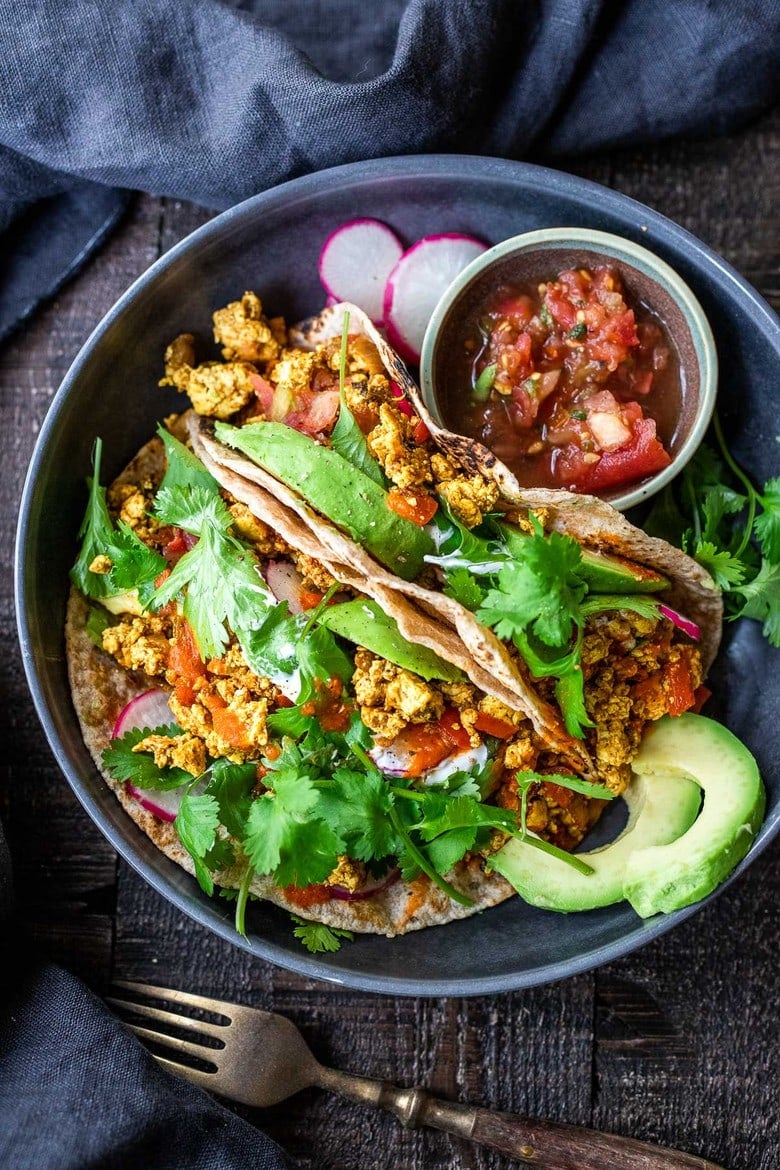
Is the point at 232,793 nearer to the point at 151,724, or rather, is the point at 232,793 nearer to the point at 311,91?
the point at 151,724

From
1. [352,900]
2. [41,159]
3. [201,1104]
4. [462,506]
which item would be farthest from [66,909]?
[41,159]

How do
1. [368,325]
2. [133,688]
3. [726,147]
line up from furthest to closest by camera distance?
[726,147], [133,688], [368,325]

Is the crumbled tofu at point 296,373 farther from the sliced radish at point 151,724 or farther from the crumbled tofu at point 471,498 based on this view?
the sliced radish at point 151,724

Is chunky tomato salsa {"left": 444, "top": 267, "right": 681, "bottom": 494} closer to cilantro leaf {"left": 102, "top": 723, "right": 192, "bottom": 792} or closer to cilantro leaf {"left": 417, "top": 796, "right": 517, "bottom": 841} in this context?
cilantro leaf {"left": 417, "top": 796, "right": 517, "bottom": 841}

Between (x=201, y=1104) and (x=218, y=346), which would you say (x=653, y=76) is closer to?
(x=218, y=346)

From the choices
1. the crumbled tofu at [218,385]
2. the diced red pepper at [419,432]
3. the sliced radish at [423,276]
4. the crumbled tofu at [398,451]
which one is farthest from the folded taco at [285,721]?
the sliced radish at [423,276]

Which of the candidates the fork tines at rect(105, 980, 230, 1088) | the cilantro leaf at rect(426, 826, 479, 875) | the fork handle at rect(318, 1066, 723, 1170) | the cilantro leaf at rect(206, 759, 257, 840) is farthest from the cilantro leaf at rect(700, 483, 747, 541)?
the fork tines at rect(105, 980, 230, 1088)
